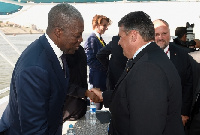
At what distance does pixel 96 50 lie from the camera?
3797 mm

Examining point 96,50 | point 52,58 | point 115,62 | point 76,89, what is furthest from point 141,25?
point 96,50

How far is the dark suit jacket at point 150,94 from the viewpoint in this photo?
3.70ft

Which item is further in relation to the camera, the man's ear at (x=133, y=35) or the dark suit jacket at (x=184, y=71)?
the dark suit jacket at (x=184, y=71)

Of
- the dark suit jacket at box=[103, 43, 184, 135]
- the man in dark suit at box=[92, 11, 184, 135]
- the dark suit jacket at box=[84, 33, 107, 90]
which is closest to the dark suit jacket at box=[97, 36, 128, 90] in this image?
the dark suit jacket at box=[84, 33, 107, 90]

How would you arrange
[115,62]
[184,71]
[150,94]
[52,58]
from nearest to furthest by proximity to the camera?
[150,94]
[52,58]
[184,71]
[115,62]

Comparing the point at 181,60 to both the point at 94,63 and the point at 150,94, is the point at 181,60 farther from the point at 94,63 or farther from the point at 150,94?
the point at 94,63

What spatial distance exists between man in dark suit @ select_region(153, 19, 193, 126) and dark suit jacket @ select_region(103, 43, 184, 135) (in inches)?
43.6

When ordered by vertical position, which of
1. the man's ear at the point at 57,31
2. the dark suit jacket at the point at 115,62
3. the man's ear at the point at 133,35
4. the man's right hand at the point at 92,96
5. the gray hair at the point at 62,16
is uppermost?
the gray hair at the point at 62,16

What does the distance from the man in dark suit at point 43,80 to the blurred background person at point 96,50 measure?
2340 mm

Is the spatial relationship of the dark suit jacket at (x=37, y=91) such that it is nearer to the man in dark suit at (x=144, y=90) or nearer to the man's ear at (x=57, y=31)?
the man's ear at (x=57, y=31)

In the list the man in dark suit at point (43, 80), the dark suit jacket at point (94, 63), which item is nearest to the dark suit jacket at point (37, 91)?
the man in dark suit at point (43, 80)

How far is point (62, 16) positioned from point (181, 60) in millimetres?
1501

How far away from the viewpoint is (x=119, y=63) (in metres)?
2.80

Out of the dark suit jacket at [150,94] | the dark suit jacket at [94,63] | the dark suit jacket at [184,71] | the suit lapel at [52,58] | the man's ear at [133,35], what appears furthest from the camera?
the dark suit jacket at [94,63]
